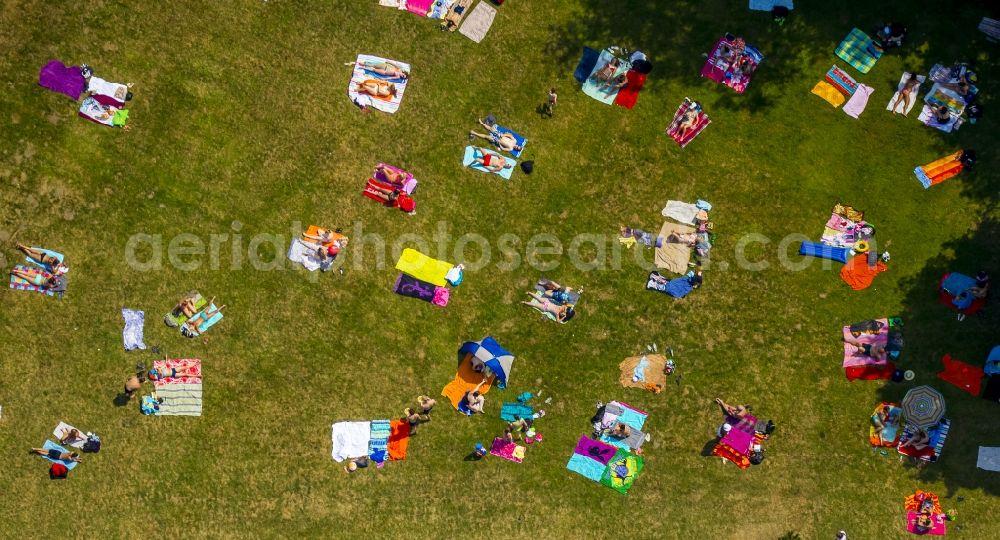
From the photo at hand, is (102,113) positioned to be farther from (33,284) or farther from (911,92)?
(911,92)

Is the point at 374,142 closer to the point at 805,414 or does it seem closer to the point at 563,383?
the point at 563,383

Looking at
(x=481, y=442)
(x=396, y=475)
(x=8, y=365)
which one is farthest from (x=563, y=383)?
(x=8, y=365)

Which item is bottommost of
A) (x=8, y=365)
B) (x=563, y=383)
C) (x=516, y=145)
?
(x=8, y=365)

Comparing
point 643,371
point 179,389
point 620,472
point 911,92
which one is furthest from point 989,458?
point 179,389

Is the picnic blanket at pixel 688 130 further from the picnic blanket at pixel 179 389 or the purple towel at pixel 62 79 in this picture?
the purple towel at pixel 62 79

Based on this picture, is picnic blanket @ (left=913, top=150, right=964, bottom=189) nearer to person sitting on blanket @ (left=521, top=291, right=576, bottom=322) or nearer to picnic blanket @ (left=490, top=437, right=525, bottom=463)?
person sitting on blanket @ (left=521, top=291, right=576, bottom=322)

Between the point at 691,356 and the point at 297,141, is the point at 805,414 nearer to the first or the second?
the point at 691,356

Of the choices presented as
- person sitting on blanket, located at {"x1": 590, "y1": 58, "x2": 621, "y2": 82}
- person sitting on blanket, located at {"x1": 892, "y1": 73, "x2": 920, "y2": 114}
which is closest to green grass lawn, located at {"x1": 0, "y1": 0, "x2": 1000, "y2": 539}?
person sitting on blanket, located at {"x1": 892, "y1": 73, "x2": 920, "y2": 114}

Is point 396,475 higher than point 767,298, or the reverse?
point 767,298
